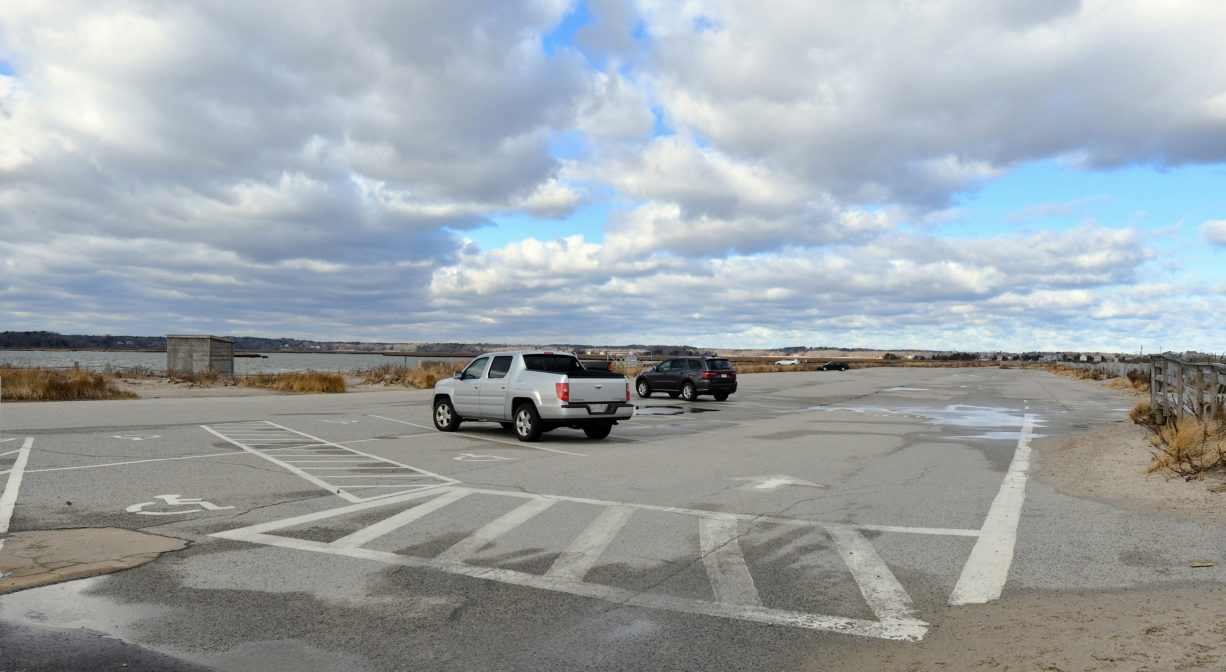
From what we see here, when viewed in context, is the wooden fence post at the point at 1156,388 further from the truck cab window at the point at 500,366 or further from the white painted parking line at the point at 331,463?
the white painted parking line at the point at 331,463

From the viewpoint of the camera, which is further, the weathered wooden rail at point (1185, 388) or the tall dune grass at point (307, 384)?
the tall dune grass at point (307, 384)

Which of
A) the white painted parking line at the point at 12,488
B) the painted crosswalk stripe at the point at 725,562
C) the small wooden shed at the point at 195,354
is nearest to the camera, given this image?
the painted crosswalk stripe at the point at 725,562

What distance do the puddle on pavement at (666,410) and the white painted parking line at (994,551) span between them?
13.2m

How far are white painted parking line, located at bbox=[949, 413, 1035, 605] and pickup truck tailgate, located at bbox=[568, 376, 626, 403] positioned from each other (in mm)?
7299

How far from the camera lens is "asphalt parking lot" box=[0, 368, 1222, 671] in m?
4.81

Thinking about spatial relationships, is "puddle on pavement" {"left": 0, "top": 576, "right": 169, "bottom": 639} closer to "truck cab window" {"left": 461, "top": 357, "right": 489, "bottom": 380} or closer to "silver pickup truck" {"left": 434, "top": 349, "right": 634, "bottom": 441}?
"silver pickup truck" {"left": 434, "top": 349, "right": 634, "bottom": 441}

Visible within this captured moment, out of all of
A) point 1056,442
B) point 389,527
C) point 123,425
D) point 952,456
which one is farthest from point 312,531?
point 1056,442

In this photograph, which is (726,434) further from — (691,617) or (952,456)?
(691,617)

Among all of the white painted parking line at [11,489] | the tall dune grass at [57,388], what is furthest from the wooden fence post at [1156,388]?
the tall dune grass at [57,388]

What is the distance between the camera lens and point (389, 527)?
8.00 meters

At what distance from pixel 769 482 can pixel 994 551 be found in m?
4.12

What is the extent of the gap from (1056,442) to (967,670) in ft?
45.8

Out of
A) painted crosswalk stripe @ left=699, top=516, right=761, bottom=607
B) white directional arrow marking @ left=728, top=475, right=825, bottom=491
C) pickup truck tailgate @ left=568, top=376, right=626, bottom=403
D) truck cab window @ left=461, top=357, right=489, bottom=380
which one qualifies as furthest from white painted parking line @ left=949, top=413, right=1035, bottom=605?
truck cab window @ left=461, top=357, right=489, bottom=380

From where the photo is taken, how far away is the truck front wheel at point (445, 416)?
704 inches
